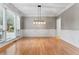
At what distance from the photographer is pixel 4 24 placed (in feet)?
21.8

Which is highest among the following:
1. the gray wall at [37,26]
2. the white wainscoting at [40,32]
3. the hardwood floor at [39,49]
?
the gray wall at [37,26]

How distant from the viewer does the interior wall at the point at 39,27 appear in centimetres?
1339

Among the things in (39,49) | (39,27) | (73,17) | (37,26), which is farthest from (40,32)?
(39,49)

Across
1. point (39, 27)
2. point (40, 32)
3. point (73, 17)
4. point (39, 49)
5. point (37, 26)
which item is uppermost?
point (73, 17)

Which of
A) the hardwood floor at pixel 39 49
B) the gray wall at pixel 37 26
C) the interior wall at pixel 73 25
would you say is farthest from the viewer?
the gray wall at pixel 37 26

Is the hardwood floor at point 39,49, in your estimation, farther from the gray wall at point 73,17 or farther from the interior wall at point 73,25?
the gray wall at point 73,17

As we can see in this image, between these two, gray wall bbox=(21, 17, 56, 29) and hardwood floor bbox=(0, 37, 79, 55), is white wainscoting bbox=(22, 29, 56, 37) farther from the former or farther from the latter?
hardwood floor bbox=(0, 37, 79, 55)

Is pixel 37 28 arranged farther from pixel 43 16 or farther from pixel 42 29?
pixel 43 16

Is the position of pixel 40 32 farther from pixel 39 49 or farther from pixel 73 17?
pixel 39 49

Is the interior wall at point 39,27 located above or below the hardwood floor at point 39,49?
above

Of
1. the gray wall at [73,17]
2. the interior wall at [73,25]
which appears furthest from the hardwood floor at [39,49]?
the gray wall at [73,17]

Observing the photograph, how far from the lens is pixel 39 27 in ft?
44.1
